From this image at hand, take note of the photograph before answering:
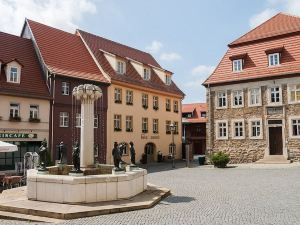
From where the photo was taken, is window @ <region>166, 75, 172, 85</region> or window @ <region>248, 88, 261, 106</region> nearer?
window @ <region>248, 88, 261, 106</region>

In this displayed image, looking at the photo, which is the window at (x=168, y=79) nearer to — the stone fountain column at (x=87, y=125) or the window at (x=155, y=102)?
the window at (x=155, y=102)

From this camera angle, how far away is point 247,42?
3166cm

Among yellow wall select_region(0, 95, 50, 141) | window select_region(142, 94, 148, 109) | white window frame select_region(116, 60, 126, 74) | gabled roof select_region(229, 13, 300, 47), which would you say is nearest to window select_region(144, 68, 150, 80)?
window select_region(142, 94, 148, 109)

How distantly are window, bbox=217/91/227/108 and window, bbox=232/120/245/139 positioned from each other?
6.13ft

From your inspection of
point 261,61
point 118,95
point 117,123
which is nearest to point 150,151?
point 117,123

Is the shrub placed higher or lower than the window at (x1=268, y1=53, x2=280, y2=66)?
lower

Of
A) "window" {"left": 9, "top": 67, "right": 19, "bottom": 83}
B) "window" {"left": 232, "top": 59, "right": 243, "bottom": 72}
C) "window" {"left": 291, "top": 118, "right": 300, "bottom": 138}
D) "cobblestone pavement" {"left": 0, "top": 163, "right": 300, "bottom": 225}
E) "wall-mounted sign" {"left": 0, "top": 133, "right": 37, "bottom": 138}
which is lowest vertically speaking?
"cobblestone pavement" {"left": 0, "top": 163, "right": 300, "bottom": 225}

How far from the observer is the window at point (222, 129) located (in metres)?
31.1

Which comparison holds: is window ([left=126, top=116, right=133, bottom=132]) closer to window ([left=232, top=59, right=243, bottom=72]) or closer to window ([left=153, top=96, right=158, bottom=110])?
window ([left=153, top=96, right=158, bottom=110])

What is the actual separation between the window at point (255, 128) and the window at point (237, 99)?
5.85 ft

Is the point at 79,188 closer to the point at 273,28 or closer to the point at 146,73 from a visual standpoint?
the point at 273,28

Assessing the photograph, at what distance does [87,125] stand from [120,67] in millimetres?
21306

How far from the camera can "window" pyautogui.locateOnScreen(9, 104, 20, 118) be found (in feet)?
84.4

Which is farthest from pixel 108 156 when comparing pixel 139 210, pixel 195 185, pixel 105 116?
pixel 139 210
